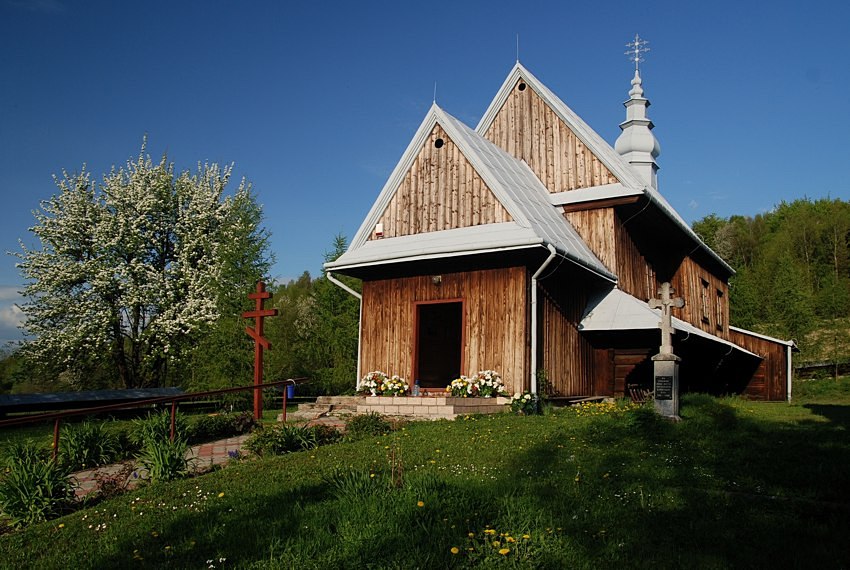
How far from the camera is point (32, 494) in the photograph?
268 inches

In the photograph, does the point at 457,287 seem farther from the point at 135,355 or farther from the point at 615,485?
the point at 135,355

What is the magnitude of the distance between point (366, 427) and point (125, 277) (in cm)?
1928

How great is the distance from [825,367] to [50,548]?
32291 millimetres

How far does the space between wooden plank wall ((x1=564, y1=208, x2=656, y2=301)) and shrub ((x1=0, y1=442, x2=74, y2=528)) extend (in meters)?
13.1

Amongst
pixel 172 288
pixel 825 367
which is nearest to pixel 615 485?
pixel 172 288

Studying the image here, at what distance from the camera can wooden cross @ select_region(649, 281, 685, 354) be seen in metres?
11.7

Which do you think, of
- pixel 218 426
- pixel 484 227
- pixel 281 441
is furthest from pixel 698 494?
pixel 484 227

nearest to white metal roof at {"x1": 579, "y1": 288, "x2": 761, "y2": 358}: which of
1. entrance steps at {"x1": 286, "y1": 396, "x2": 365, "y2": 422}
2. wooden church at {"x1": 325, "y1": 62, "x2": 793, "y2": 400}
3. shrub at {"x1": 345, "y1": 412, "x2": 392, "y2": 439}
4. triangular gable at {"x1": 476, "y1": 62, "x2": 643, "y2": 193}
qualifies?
wooden church at {"x1": 325, "y1": 62, "x2": 793, "y2": 400}

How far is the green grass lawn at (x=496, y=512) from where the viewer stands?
4832 mm

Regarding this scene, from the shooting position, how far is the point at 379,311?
1648 cm

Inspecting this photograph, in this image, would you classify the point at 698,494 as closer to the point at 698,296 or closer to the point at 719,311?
the point at 698,296

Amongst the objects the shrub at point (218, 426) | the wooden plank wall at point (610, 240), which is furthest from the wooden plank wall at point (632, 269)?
the shrub at point (218, 426)

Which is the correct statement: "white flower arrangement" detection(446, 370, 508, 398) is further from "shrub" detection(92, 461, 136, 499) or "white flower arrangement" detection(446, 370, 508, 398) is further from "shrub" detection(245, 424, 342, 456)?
"shrub" detection(92, 461, 136, 499)

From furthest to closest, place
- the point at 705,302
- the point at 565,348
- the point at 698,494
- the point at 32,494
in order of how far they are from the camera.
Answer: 1. the point at 705,302
2. the point at 565,348
3. the point at 32,494
4. the point at 698,494
